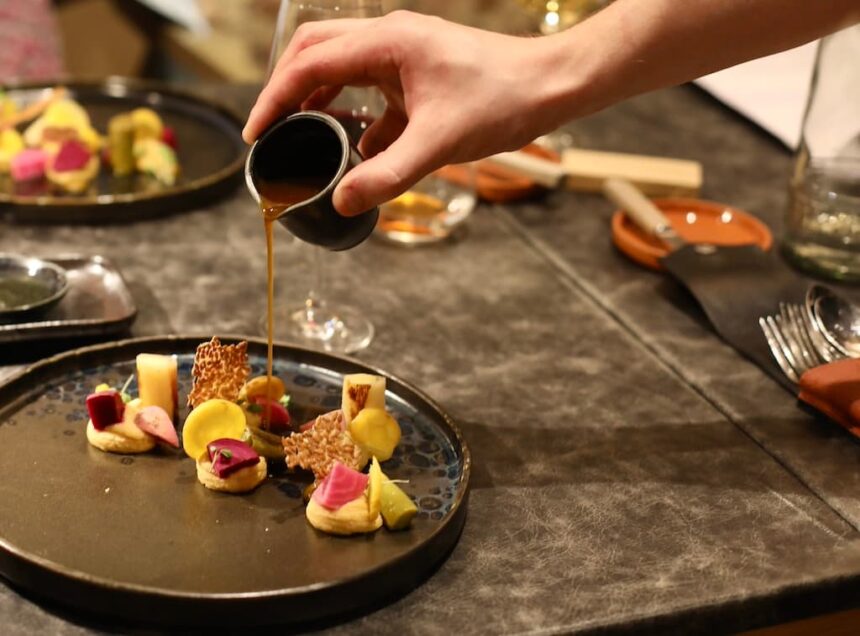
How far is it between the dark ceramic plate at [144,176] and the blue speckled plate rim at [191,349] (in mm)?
387

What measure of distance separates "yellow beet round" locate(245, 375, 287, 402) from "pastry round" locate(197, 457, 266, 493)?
11 cm

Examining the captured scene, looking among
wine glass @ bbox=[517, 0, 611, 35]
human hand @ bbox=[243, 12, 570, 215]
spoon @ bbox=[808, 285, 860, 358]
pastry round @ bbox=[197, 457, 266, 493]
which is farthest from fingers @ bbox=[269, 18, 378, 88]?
wine glass @ bbox=[517, 0, 611, 35]

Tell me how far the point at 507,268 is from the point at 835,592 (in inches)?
29.2

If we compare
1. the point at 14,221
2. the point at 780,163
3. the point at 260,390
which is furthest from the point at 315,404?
the point at 780,163

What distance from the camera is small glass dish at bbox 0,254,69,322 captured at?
4.37ft

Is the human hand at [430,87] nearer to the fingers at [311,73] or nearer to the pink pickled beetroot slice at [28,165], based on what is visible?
the fingers at [311,73]

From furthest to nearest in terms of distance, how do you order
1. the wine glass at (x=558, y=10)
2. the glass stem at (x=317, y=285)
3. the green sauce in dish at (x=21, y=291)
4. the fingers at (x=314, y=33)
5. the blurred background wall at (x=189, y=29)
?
the blurred background wall at (x=189, y=29) → the wine glass at (x=558, y=10) → the glass stem at (x=317, y=285) → the green sauce in dish at (x=21, y=291) → the fingers at (x=314, y=33)

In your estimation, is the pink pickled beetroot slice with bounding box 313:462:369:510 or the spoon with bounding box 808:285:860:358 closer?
the pink pickled beetroot slice with bounding box 313:462:369:510

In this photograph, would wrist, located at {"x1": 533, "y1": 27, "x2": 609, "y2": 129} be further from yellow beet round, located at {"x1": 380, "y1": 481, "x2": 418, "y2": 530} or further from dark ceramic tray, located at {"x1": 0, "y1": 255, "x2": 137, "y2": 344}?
dark ceramic tray, located at {"x1": 0, "y1": 255, "x2": 137, "y2": 344}

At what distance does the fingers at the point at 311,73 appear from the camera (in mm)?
1181

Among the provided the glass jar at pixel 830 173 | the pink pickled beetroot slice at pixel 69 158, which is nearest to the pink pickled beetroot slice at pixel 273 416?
the pink pickled beetroot slice at pixel 69 158

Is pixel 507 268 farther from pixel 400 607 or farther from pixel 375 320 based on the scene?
pixel 400 607

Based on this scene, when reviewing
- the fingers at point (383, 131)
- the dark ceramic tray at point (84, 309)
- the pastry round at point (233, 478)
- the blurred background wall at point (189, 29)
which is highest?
the fingers at point (383, 131)

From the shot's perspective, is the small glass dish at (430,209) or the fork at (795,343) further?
the small glass dish at (430,209)
